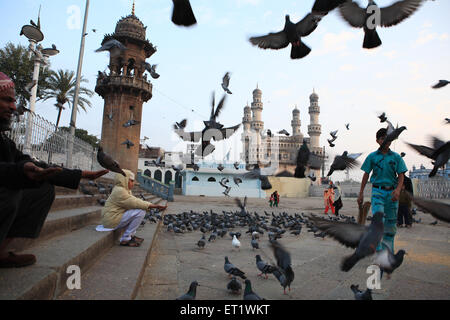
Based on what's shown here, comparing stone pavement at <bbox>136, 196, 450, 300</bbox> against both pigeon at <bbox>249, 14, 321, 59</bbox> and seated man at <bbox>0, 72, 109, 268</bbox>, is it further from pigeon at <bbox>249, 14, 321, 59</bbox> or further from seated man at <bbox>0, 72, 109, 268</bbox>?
pigeon at <bbox>249, 14, 321, 59</bbox>

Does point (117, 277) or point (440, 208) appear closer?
point (440, 208)

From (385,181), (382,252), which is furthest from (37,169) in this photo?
(385,181)

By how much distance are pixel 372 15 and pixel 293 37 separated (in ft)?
2.61

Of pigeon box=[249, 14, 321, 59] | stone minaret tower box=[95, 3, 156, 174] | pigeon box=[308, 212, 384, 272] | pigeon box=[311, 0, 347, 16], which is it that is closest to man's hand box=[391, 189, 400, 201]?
→ pigeon box=[308, 212, 384, 272]

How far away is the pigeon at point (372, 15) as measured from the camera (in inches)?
102

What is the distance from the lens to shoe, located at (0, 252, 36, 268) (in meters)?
1.89

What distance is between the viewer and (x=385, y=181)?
3330 mm

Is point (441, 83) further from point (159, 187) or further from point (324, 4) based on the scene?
point (159, 187)

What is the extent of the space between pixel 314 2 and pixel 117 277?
9.16ft

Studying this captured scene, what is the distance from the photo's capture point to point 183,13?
5.85ft

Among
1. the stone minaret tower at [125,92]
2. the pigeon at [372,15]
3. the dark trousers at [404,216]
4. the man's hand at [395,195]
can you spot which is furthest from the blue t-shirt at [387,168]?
the stone minaret tower at [125,92]

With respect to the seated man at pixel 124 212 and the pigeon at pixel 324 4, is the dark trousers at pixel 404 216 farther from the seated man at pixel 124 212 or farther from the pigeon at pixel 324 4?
the pigeon at pixel 324 4

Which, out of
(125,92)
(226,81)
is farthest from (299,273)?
(125,92)
